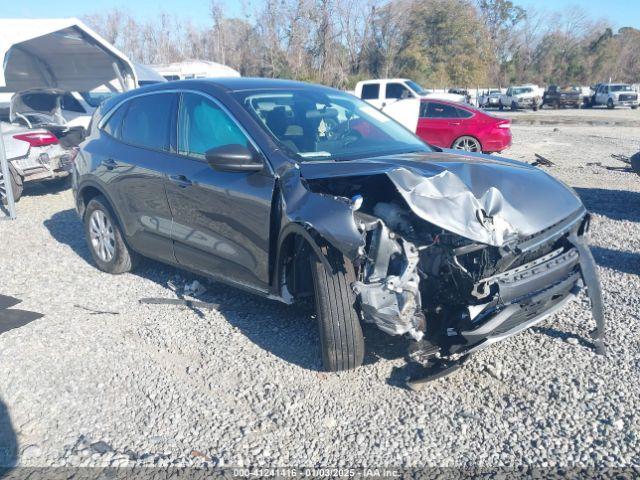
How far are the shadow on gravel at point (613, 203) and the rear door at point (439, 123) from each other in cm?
509

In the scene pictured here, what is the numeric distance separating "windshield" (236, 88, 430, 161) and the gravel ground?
1364mm

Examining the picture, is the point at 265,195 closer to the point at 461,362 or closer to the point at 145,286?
the point at 461,362

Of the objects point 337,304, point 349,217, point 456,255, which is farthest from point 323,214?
point 456,255

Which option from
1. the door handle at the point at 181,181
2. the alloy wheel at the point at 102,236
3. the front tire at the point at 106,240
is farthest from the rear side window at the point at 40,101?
the door handle at the point at 181,181

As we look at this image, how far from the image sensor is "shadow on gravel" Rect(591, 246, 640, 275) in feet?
18.5

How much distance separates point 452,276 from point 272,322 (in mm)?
1745

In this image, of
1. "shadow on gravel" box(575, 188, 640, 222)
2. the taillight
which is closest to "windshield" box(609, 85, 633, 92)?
"shadow on gravel" box(575, 188, 640, 222)

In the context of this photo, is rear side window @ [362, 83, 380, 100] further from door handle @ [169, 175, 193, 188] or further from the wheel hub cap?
door handle @ [169, 175, 193, 188]

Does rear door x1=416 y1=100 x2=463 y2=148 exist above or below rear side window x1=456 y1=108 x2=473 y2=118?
below

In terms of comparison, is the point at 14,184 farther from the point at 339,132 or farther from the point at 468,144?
the point at 468,144

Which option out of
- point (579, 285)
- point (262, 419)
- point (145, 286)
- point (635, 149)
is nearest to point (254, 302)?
point (145, 286)

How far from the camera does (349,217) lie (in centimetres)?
328

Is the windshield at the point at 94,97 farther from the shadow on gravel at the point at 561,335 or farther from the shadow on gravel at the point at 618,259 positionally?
the shadow on gravel at the point at 561,335

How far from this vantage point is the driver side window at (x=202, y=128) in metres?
4.28
